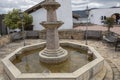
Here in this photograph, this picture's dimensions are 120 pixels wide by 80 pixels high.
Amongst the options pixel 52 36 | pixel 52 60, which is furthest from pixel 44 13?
pixel 52 60

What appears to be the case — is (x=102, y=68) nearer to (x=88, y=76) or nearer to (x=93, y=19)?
(x=88, y=76)

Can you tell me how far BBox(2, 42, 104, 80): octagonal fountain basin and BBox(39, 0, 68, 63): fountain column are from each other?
11.5 inches

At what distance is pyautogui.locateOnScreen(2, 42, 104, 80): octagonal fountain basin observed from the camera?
5.90 metres

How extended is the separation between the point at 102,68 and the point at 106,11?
24.7 meters

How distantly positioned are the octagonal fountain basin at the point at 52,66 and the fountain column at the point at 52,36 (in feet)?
0.96

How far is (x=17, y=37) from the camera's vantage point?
650 inches

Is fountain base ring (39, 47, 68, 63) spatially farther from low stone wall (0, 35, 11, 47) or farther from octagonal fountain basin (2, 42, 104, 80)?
low stone wall (0, 35, 11, 47)

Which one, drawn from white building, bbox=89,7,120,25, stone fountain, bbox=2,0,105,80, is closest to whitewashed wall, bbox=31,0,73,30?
white building, bbox=89,7,120,25

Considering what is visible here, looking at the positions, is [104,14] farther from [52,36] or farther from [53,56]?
[53,56]

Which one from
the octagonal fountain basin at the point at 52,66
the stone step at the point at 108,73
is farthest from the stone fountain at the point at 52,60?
the stone step at the point at 108,73

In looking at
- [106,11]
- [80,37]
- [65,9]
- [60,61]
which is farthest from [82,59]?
[106,11]

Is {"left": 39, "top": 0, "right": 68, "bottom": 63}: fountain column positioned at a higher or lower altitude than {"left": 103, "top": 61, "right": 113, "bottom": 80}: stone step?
higher

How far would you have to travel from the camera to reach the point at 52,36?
8406mm

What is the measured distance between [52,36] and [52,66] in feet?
4.88
